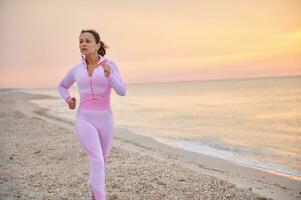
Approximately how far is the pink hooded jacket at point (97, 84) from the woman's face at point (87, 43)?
0.51ft

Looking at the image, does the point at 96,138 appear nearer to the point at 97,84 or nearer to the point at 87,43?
the point at 97,84

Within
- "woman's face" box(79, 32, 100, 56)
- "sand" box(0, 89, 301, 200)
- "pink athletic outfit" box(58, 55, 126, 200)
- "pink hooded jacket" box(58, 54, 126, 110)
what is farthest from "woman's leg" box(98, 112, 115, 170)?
"sand" box(0, 89, 301, 200)

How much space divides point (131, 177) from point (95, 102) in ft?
11.3

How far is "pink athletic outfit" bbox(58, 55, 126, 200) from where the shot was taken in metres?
4.40

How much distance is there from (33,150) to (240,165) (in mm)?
5860

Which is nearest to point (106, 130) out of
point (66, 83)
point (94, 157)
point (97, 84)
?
point (94, 157)

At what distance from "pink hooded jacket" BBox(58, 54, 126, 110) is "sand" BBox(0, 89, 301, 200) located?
236cm

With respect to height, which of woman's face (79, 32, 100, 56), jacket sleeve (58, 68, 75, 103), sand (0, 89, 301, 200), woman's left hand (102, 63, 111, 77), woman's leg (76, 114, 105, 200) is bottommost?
sand (0, 89, 301, 200)

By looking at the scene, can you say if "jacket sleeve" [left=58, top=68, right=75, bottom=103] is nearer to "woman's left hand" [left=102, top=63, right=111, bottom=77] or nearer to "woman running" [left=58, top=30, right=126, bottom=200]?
"woman running" [left=58, top=30, right=126, bottom=200]

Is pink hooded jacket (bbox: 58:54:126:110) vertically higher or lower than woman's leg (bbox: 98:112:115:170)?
higher

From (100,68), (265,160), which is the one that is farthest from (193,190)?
(265,160)

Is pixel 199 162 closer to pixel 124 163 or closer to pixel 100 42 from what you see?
pixel 124 163

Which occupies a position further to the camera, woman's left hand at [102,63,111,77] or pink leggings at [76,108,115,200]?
pink leggings at [76,108,115,200]

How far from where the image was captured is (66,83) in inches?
191
